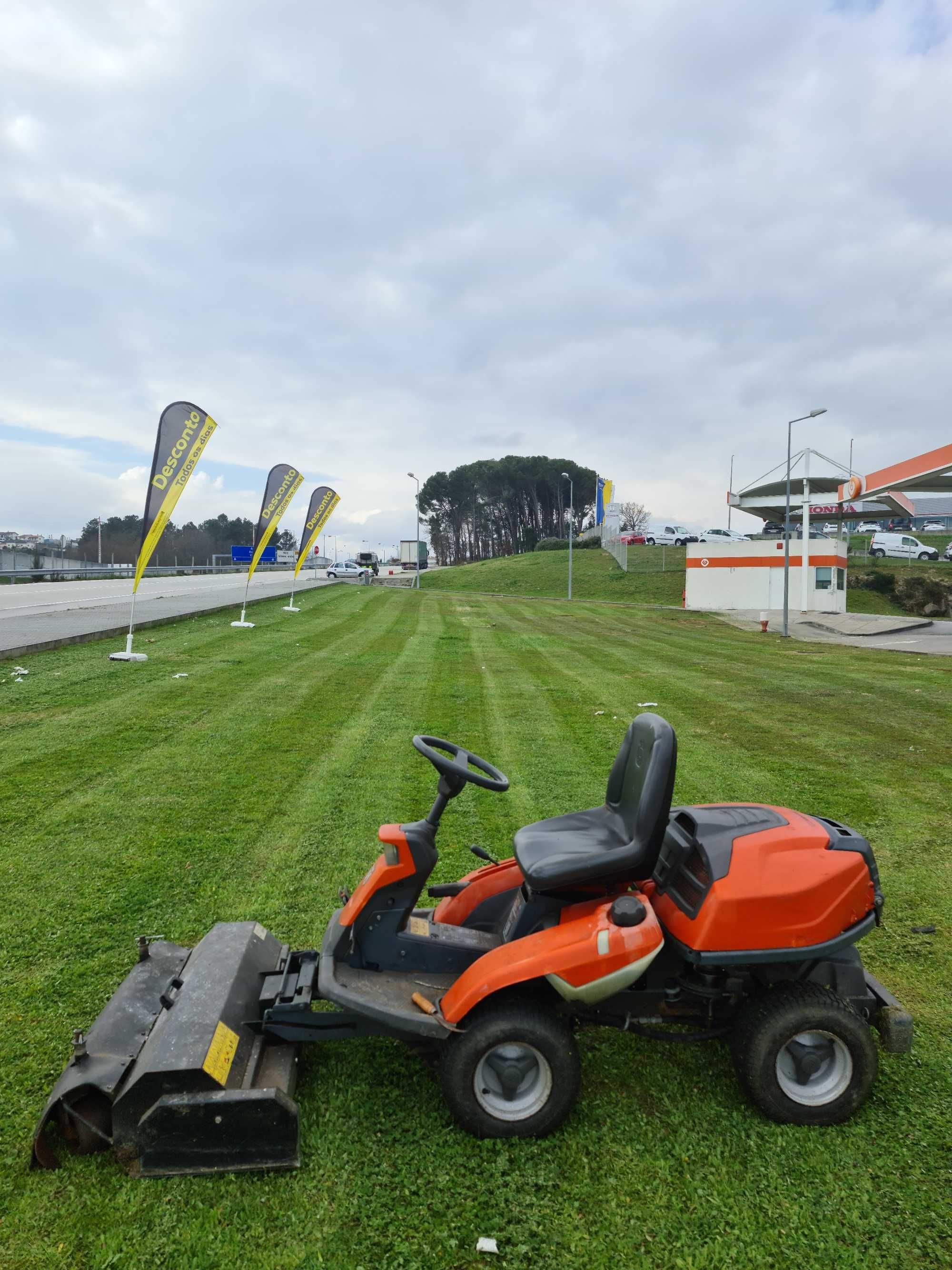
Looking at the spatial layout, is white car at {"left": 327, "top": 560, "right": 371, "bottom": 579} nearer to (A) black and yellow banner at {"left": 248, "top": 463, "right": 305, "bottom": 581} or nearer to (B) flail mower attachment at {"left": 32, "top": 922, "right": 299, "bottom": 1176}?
(A) black and yellow banner at {"left": 248, "top": 463, "right": 305, "bottom": 581}

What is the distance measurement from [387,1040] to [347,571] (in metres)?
60.1

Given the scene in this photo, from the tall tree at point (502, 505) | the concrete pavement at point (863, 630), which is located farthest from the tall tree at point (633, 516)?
the concrete pavement at point (863, 630)

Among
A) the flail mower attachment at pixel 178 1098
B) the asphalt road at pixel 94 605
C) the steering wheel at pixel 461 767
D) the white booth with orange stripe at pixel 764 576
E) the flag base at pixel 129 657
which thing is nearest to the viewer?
the flail mower attachment at pixel 178 1098

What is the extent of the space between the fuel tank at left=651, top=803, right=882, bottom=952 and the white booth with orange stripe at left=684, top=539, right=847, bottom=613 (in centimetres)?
3354

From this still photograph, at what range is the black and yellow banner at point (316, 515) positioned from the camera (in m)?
23.8

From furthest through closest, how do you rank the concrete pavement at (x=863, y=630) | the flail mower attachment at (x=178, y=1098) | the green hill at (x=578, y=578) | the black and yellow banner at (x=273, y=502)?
the green hill at (x=578, y=578)
the concrete pavement at (x=863, y=630)
the black and yellow banner at (x=273, y=502)
the flail mower attachment at (x=178, y=1098)

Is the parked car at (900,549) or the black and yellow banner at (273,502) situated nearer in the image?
the black and yellow banner at (273,502)

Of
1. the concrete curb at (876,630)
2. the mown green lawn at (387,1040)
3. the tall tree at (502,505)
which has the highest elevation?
the tall tree at (502,505)

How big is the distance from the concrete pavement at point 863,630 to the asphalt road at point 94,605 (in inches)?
669

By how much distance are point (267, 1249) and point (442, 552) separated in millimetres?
99192

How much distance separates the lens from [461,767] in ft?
9.33

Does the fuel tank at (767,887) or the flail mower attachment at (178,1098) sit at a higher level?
the fuel tank at (767,887)

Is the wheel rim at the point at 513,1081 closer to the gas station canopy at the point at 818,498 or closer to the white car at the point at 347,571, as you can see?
the gas station canopy at the point at 818,498

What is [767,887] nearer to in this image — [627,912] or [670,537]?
[627,912]
